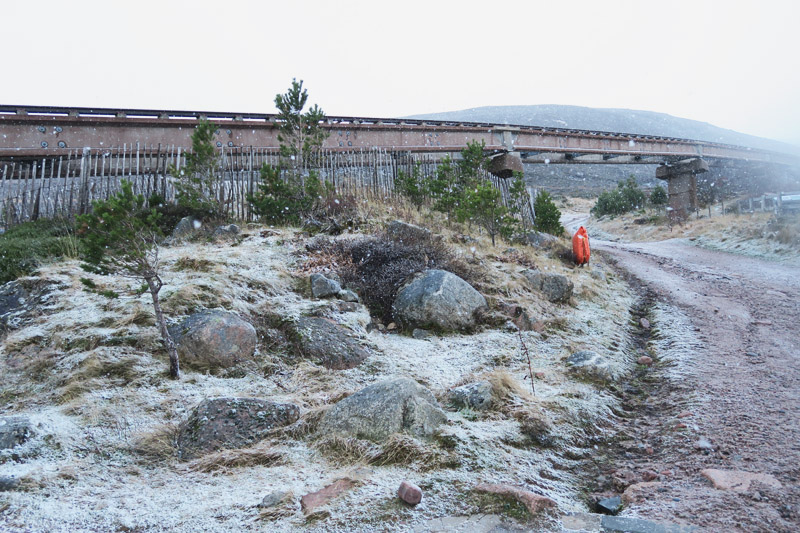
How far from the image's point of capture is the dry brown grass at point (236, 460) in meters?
3.05

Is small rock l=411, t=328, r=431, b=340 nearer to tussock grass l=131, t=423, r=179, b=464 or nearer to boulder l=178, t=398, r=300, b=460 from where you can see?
boulder l=178, t=398, r=300, b=460

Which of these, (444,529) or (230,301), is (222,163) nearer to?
(230,301)

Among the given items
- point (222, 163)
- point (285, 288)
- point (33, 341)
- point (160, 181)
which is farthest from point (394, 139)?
point (33, 341)

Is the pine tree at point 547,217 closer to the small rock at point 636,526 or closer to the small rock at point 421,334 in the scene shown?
the small rock at point 421,334

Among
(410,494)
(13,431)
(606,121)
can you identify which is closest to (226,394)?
(13,431)

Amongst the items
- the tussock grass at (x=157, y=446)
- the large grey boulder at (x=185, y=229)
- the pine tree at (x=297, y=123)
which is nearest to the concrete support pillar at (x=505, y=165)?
the pine tree at (x=297, y=123)

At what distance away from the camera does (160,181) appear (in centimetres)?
1002

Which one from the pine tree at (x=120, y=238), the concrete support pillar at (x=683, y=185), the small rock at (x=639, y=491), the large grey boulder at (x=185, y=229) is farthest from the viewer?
the concrete support pillar at (x=683, y=185)

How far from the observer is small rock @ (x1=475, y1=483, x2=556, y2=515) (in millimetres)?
2631

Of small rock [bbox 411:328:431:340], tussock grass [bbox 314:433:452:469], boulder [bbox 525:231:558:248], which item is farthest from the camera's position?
boulder [bbox 525:231:558:248]

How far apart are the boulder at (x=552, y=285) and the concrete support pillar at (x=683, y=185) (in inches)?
863

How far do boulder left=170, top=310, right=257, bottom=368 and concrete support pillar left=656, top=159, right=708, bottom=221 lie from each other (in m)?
27.5

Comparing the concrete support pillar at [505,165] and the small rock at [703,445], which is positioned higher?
the concrete support pillar at [505,165]

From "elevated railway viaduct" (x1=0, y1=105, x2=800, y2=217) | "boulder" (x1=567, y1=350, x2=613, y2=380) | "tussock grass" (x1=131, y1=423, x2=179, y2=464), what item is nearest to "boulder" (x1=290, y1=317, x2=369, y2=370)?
"tussock grass" (x1=131, y1=423, x2=179, y2=464)
